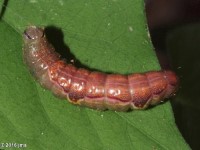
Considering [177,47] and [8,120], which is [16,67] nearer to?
[8,120]

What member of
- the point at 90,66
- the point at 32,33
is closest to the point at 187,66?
the point at 90,66

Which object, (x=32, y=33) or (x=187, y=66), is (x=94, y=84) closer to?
(x=32, y=33)

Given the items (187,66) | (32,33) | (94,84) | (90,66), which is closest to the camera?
(32,33)

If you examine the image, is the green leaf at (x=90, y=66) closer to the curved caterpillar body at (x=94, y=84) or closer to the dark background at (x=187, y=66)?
the curved caterpillar body at (x=94, y=84)

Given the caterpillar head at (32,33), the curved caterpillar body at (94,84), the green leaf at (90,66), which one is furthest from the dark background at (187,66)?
the caterpillar head at (32,33)

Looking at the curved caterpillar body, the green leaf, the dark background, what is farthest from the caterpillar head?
the dark background

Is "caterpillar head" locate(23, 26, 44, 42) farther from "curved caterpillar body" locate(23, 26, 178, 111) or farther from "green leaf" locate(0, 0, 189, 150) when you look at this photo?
"green leaf" locate(0, 0, 189, 150)
